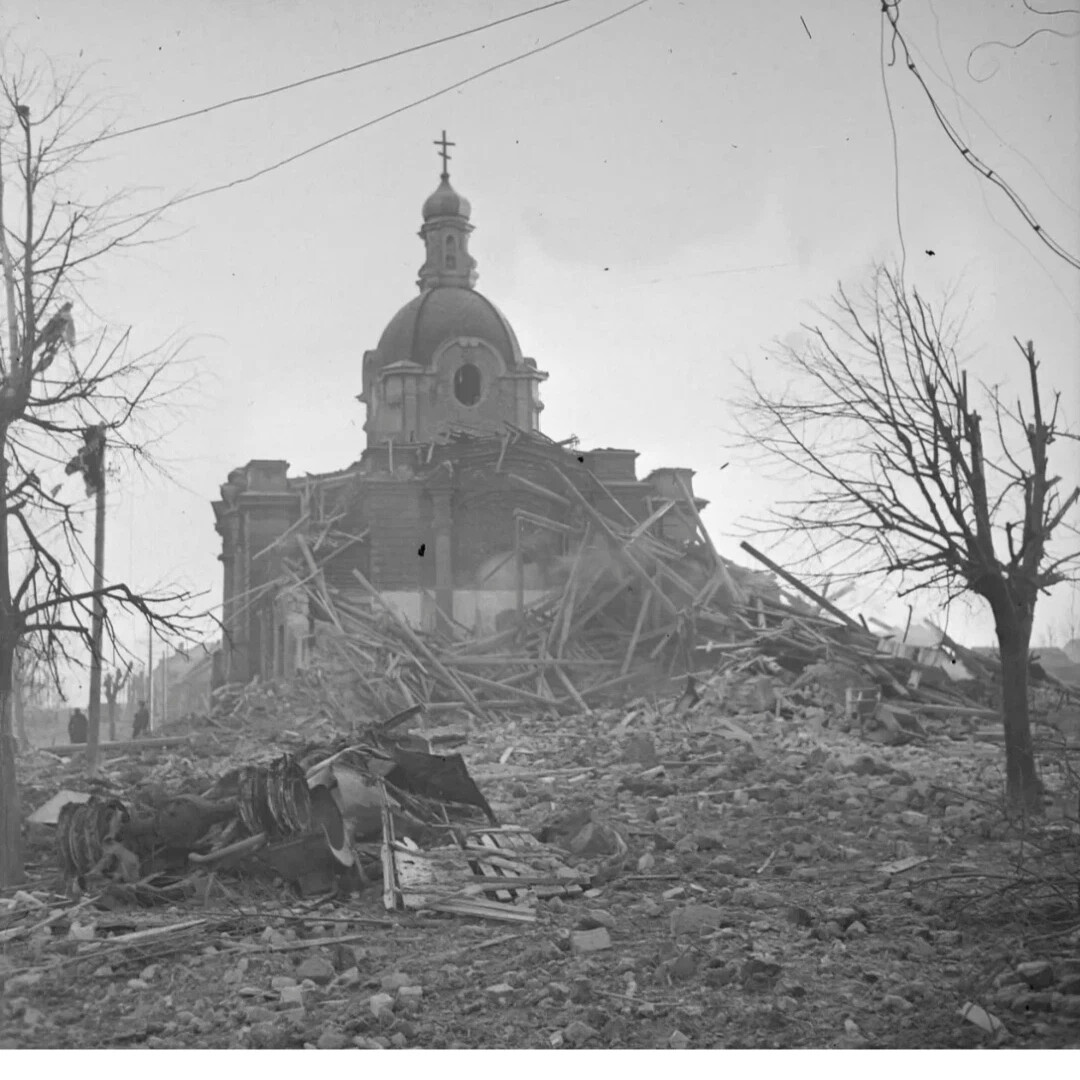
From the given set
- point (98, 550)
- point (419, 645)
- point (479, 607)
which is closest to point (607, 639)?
point (479, 607)

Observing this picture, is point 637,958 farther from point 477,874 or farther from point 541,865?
point 477,874

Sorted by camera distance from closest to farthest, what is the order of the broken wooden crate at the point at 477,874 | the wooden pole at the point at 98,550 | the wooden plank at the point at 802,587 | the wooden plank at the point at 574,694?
the broken wooden crate at the point at 477,874 → the wooden pole at the point at 98,550 → the wooden plank at the point at 802,587 → the wooden plank at the point at 574,694

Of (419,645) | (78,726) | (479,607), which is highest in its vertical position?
(479,607)

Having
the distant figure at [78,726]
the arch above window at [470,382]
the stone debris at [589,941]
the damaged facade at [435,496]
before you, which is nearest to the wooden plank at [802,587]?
the damaged facade at [435,496]

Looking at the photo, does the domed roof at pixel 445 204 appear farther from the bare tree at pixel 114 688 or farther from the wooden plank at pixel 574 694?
the wooden plank at pixel 574 694

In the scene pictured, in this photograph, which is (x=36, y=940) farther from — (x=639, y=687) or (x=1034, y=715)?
(x=1034, y=715)
